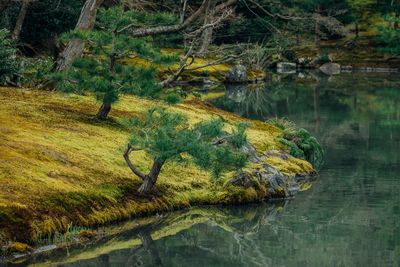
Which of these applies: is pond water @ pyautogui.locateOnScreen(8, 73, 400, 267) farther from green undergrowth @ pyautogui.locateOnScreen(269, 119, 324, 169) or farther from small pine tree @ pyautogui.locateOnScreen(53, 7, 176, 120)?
small pine tree @ pyautogui.locateOnScreen(53, 7, 176, 120)

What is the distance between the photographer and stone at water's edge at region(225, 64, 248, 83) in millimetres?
62375

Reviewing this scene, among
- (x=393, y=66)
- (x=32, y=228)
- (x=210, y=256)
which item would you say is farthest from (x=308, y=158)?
(x=393, y=66)

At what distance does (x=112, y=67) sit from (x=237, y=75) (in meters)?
42.0

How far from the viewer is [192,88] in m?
54.5

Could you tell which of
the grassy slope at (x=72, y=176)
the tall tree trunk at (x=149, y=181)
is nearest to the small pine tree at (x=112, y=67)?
the grassy slope at (x=72, y=176)

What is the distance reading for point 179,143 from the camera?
54.3 feet

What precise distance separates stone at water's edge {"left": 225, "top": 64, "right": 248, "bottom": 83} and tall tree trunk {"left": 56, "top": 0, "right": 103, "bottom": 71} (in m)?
36.7

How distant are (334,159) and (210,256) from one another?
1298 cm

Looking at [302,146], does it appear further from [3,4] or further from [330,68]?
[330,68]

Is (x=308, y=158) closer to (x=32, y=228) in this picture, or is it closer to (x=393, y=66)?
(x=32, y=228)

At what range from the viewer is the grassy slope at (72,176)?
49.6 feet

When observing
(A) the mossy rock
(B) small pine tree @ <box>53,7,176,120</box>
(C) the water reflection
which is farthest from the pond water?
(B) small pine tree @ <box>53,7,176,120</box>

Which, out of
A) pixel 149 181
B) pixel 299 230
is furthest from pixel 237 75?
pixel 299 230

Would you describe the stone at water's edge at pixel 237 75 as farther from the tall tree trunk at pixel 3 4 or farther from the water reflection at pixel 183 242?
the water reflection at pixel 183 242
